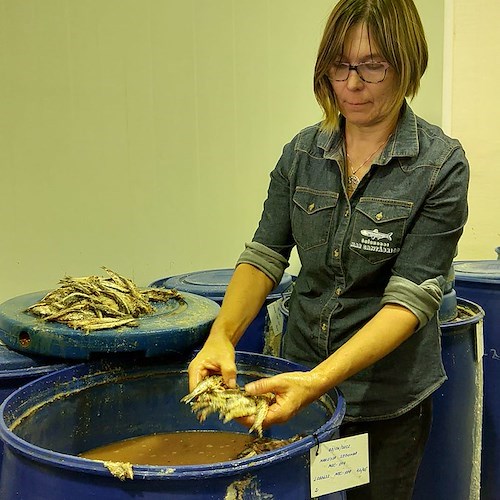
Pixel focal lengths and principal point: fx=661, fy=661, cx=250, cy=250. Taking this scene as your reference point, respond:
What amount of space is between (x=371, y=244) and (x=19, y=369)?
0.72 meters

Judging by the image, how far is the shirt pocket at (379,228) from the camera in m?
1.22

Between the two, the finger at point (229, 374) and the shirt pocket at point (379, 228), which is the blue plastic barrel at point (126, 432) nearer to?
the finger at point (229, 374)

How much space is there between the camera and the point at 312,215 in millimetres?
1313

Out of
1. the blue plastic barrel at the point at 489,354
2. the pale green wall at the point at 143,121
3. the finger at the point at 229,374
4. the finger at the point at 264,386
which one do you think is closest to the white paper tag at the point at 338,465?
the finger at the point at 264,386

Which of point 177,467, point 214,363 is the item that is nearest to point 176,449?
point 214,363

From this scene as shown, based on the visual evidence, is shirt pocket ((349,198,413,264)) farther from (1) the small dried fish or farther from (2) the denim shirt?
(1) the small dried fish

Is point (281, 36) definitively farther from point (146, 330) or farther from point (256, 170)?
point (146, 330)

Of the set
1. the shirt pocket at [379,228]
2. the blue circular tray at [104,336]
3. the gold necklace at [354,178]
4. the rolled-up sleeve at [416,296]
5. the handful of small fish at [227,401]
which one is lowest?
the handful of small fish at [227,401]

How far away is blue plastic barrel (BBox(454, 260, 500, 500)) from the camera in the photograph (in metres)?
1.94

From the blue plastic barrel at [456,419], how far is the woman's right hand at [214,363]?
658mm

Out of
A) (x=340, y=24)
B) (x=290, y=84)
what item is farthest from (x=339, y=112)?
(x=290, y=84)

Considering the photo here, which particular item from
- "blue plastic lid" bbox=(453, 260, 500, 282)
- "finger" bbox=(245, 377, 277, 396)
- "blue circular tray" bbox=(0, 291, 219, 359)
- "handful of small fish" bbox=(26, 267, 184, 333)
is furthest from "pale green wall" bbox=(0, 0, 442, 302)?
"finger" bbox=(245, 377, 277, 396)

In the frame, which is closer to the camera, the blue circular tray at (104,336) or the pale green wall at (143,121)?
the blue circular tray at (104,336)

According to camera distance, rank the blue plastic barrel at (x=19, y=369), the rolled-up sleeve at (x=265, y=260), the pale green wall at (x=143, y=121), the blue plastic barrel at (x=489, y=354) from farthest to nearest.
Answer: the pale green wall at (x=143, y=121) < the blue plastic barrel at (x=489, y=354) < the rolled-up sleeve at (x=265, y=260) < the blue plastic barrel at (x=19, y=369)
